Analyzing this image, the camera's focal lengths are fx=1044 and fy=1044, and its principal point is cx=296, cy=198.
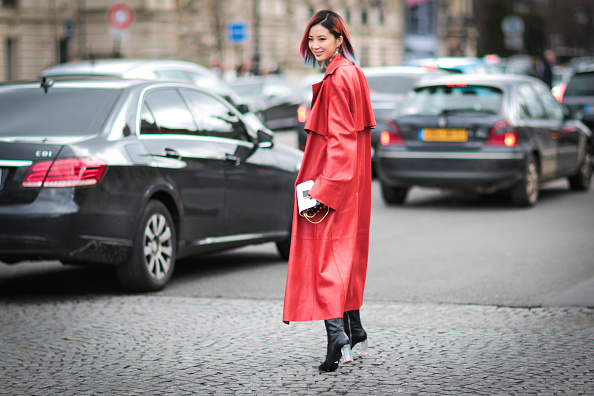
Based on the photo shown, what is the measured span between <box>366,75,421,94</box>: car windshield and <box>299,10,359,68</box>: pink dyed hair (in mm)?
12097

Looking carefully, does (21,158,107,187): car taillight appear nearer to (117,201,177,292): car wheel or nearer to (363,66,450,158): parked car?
(117,201,177,292): car wheel

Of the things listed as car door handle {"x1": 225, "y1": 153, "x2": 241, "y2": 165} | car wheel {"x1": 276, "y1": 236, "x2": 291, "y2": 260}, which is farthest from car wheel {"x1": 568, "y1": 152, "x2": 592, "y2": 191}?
car door handle {"x1": 225, "y1": 153, "x2": 241, "y2": 165}

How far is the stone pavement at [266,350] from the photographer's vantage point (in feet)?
16.0

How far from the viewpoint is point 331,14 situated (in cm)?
508

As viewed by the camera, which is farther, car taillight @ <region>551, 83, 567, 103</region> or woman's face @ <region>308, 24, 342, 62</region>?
car taillight @ <region>551, 83, 567, 103</region>

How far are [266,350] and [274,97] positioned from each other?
25786 mm

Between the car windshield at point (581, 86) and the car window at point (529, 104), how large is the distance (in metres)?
5.66

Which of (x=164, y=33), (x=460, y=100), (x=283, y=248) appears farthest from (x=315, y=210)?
(x=164, y=33)

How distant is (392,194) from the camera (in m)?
13.6

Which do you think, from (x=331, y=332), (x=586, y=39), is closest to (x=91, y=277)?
(x=331, y=332)

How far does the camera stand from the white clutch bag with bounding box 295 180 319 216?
495 centimetres

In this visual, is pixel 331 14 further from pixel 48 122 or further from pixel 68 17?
pixel 68 17

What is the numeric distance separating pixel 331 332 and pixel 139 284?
2.61 metres

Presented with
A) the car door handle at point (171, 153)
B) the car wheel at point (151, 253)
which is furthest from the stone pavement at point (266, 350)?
the car door handle at point (171, 153)
